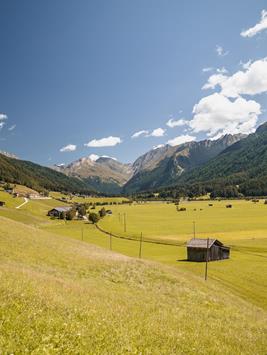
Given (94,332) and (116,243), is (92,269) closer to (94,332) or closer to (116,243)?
(94,332)

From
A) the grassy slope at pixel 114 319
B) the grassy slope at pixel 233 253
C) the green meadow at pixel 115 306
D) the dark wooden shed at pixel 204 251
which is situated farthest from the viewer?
the dark wooden shed at pixel 204 251

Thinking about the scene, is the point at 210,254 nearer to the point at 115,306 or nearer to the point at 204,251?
the point at 204,251

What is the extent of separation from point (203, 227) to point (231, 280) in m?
87.2

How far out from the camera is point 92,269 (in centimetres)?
3978

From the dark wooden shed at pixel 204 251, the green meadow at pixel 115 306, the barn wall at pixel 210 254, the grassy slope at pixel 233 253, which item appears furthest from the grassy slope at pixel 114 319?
the barn wall at pixel 210 254

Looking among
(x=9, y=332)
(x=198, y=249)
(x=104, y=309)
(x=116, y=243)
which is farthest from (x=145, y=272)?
(x=116, y=243)

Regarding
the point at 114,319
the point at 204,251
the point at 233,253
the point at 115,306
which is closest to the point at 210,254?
the point at 204,251

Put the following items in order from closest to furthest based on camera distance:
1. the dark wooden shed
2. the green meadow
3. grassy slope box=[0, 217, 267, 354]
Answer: grassy slope box=[0, 217, 267, 354]
the green meadow
the dark wooden shed

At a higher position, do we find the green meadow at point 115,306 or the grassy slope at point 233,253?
the green meadow at point 115,306

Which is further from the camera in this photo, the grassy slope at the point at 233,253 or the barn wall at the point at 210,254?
the barn wall at the point at 210,254

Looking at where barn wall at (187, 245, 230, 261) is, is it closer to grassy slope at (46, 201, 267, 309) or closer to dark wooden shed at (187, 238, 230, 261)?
dark wooden shed at (187, 238, 230, 261)

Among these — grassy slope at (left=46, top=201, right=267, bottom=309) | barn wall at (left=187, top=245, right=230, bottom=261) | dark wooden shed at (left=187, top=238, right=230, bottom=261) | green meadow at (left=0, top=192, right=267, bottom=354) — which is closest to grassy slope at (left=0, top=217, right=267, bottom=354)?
green meadow at (left=0, top=192, right=267, bottom=354)

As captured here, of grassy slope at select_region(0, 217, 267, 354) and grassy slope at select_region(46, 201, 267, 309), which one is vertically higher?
grassy slope at select_region(0, 217, 267, 354)

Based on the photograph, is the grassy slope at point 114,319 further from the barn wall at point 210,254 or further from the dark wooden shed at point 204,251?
the barn wall at point 210,254
